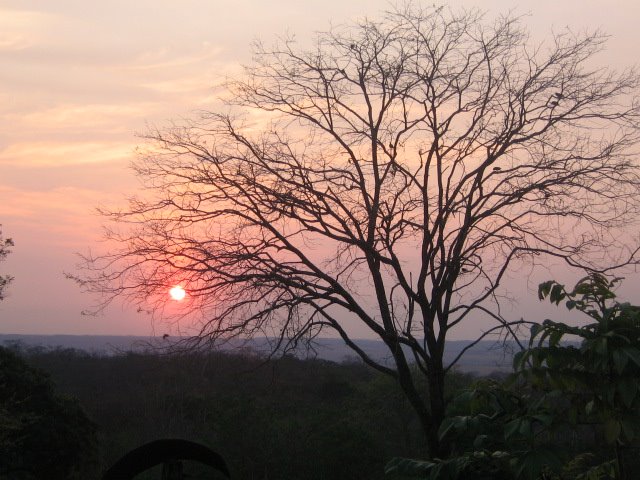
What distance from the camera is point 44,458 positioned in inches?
604

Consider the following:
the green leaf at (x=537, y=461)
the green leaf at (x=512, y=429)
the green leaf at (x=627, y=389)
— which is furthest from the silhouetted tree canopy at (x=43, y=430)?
the green leaf at (x=627, y=389)

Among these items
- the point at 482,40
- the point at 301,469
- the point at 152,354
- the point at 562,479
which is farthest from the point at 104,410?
the point at 562,479

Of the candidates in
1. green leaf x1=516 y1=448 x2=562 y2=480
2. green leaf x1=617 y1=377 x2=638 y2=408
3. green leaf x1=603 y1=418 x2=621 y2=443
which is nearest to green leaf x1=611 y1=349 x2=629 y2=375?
green leaf x1=617 y1=377 x2=638 y2=408

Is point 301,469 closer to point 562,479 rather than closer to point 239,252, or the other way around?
point 239,252

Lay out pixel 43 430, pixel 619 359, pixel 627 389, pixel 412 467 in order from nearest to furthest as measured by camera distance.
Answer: pixel 619 359 < pixel 627 389 < pixel 412 467 < pixel 43 430

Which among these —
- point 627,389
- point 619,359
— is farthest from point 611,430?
point 619,359

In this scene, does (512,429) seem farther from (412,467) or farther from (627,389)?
(412,467)

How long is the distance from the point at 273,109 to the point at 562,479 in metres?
9.66

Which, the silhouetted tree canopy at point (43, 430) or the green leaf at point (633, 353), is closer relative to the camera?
the green leaf at point (633, 353)

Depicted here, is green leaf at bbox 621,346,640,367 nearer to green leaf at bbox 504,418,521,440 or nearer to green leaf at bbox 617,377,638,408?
green leaf at bbox 617,377,638,408

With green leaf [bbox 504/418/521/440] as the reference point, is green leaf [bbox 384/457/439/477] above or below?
below

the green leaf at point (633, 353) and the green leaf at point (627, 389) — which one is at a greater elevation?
the green leaf at point (633, 353)

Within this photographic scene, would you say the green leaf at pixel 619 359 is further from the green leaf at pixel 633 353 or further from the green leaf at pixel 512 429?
the green leaf at pixel 512 429

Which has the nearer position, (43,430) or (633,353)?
(633,353)
